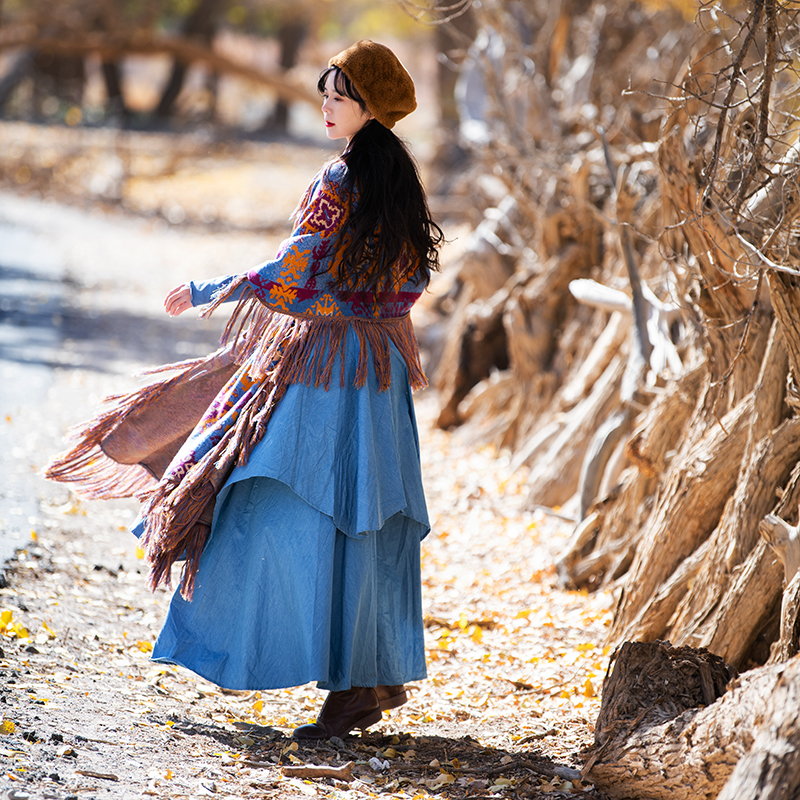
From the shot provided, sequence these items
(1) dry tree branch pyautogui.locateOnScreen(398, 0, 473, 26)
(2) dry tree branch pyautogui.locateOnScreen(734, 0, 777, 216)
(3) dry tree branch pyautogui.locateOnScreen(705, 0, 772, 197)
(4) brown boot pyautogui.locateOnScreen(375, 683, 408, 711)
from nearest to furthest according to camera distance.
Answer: (3) dry tree branch pyautogui.locateOnScreen(705, 0, 772, 197), (2) dry tree branch pyautogui.locateOnScreen(734, 0, 777, 216), (4) brown boot pyautogui.locateOnScreen(375, 683, 408, 711), (1) dry tree branch pyautogui.locateOnScreen(398, 0, 473, 26)

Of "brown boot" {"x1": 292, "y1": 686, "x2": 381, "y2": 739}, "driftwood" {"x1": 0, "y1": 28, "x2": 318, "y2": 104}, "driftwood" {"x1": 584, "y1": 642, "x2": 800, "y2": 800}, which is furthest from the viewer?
"driftwood" {"x1": 0, "y1": 28, "x2": 318, "y2": 104}

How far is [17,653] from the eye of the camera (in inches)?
140

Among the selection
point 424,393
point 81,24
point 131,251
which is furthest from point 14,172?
point 424,393

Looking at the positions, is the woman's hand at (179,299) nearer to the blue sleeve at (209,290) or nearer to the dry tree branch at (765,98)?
the blue sleeve at (209,290)

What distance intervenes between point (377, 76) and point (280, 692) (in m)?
2.30

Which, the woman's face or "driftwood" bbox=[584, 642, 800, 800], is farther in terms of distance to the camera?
the woman's face

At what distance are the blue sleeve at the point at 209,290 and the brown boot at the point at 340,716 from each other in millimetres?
1314

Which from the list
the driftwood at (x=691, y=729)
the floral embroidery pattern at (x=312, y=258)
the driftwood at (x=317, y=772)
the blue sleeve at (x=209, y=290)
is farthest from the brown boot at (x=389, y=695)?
the blue sleeve at (x=209, y=290)

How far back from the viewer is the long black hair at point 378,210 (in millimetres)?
3033

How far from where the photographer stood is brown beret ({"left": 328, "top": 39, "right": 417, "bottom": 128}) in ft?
9.99

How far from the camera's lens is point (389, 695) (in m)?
3.42

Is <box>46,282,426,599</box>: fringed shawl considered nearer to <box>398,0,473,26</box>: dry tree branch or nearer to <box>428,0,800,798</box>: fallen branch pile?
<box>428,0,800,798</box>: fallen branch pile

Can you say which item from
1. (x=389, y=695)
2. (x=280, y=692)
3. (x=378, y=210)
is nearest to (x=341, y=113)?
(x=378, y=210)

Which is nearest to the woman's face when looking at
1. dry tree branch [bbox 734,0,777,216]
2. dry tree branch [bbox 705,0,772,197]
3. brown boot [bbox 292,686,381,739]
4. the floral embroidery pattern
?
the floral embroidery pattern
